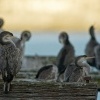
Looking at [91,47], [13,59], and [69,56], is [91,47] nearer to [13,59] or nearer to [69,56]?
[69,56]

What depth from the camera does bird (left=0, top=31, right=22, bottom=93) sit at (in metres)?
14.6

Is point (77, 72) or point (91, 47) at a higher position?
point (91, 47)

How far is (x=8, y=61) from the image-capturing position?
14.8m

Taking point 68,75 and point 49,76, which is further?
point 49,76

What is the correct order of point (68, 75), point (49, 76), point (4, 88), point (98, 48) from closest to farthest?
point (4, 88) → point (68, 75) → point (49, 76) → point (98, 48)

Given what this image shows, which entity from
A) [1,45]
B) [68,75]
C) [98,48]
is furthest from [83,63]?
[98,48]

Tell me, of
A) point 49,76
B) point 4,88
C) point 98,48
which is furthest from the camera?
point 98,48

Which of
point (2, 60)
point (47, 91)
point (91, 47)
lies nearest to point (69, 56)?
point (91, 47)

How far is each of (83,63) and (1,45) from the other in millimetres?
2750

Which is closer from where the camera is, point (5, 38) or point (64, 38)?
point (5, 38)

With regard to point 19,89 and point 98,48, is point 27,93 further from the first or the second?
point 98,48

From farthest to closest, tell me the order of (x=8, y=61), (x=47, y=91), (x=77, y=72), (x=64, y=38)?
1. (x=64, y=38)
2. (x=77, y=72)
3. (x=8, y=61)
4. (x=47, y=91)

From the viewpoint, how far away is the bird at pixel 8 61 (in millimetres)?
14562

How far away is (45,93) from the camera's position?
1456 cm
